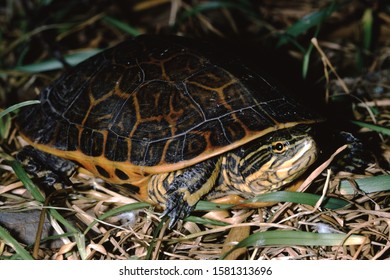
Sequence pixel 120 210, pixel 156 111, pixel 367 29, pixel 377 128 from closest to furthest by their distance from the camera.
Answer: pixel 120 210 < pixel 156 111 < pixel 377 128 < pixel 367 29

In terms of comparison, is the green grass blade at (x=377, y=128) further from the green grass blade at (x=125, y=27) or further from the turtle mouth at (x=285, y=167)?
the green grass blade at (x=125, y=27)

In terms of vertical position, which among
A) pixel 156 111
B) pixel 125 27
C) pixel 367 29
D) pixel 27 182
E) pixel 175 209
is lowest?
pixel 175 209

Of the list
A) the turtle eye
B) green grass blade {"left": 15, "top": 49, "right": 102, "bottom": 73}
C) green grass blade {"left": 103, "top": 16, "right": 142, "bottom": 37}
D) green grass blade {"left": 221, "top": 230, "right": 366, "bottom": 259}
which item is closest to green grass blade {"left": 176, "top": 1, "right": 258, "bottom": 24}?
green grass blade {"left": 103, "top": 16, "right": 142, "bottom": 37}

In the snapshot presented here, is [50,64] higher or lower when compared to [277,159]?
higher

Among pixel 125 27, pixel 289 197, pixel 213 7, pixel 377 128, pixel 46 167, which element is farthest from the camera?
pixel 213 7

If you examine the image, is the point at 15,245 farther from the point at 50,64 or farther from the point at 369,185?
the point at 50,64

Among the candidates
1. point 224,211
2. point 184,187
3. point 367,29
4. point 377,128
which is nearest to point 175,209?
point 184,187

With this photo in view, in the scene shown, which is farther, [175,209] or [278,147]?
[175,209]

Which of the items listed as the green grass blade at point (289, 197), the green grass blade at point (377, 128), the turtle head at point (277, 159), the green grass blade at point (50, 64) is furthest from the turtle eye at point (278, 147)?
the green grass blade at point (50, 64)
